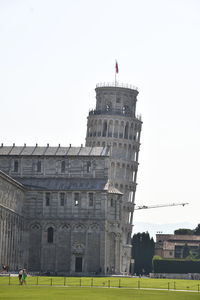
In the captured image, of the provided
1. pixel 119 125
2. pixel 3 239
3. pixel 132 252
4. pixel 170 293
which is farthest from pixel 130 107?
pixel 170 293

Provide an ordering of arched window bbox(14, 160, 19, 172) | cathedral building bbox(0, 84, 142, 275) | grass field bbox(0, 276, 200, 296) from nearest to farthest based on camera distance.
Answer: grass field bbox(0, 276, 200, 296), cathedral building bbox(0, 84, 142, 275), arched window bbox(14, 160, 19, 172)

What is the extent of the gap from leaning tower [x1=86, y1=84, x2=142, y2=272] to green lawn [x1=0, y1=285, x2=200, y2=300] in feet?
320

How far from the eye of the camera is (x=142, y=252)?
179 metres

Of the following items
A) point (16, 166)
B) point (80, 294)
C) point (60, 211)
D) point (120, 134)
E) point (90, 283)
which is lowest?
point (80, 294)

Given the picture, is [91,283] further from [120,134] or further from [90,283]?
[120,134]

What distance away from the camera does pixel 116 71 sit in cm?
17862

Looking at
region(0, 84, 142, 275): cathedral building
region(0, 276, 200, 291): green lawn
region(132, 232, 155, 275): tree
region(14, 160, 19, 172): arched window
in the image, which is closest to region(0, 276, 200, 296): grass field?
region(0, 276, 200, 291): green lawn

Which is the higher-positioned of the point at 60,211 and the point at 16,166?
the point at 16,166

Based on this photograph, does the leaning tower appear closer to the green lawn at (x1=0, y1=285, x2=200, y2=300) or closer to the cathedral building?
the cathedral building

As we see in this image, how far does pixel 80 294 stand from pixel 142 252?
106m

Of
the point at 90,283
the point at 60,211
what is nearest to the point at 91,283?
the point at 90,283

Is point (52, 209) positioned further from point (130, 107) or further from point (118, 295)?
point (118, 295)

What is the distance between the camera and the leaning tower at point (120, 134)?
183 m

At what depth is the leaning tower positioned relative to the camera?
18300cm
